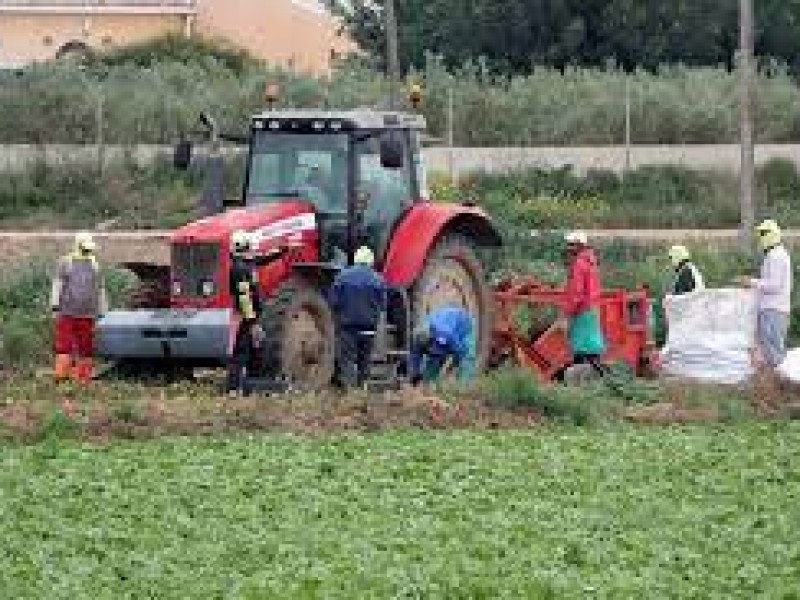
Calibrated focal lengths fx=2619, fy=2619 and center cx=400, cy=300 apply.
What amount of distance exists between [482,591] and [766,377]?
38.9ft

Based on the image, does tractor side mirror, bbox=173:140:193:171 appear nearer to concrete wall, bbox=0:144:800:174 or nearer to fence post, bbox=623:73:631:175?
concrete wall, bbox=0:144:800:174

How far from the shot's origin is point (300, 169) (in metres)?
24.3

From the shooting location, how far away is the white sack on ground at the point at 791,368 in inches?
979

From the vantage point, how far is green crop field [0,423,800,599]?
1434 centimetres

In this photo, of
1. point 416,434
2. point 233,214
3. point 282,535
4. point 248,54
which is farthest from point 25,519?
point 248,54

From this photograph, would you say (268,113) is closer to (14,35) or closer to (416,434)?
(416,434)

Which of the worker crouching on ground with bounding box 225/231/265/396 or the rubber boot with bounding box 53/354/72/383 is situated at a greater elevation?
the worker crouching on ground with bounding box 225/231/265/396

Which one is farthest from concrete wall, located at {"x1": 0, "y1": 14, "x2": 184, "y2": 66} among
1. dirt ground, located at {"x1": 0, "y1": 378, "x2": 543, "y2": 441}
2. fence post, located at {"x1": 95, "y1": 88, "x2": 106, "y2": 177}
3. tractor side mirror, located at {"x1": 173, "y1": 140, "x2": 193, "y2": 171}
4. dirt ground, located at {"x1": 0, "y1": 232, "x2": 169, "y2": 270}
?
dirt ground, located at {"x1": 0, "y1": 378, "x2": 543, "y2": 441}

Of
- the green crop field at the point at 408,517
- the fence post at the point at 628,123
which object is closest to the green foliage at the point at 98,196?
the fence post at the point at 628,123

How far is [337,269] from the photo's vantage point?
24.0 metres

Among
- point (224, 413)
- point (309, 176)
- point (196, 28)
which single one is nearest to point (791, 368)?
point (309, 176)

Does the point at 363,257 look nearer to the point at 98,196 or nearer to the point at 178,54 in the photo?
the point at 98,196

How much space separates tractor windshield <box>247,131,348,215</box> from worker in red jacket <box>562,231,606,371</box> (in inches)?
101

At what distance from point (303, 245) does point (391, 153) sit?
118cm
